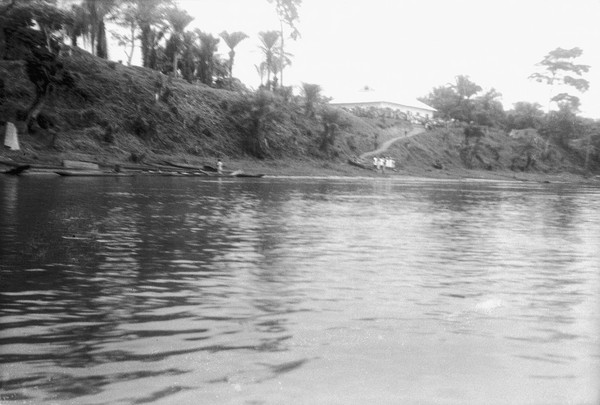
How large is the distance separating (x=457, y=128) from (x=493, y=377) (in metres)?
68.0

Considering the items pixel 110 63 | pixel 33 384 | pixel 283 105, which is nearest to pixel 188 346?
pixel 33 384

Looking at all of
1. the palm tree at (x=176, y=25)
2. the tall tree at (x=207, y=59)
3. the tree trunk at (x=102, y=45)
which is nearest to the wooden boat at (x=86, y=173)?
the palm tree at (x=176, y=25)

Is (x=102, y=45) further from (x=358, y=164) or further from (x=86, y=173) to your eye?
(x=86, y=173)

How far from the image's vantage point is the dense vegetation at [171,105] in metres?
36.1

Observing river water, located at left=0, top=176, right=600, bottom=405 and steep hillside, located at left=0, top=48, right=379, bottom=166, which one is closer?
river water, located at left=0, top=176, right=600, bottom=405

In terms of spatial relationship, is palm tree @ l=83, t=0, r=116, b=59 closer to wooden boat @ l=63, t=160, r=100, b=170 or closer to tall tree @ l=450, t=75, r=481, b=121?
wooden boat @ l=63, t=160, r=100, b=170

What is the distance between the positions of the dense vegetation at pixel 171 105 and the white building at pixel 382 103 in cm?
914

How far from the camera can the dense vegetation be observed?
1420 inches

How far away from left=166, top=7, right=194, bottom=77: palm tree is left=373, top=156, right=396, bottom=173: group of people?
16.1 meters

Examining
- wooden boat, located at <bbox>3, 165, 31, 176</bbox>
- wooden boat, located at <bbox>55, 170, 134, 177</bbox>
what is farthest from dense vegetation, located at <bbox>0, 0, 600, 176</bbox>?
wooden boat, located at <bbox>3, 165, 31, 176</bbox>

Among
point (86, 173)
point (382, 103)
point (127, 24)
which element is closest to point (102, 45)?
point (127, 24)

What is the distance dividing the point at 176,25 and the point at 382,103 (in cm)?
3623

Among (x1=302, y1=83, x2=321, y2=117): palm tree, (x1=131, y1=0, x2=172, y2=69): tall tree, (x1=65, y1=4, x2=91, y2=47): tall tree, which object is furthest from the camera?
(x1=302, y1=83, x2=321, y2=117): palm tree

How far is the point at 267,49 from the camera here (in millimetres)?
56344
